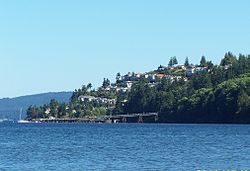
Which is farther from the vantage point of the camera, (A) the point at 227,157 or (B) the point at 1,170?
(A) the point at 227,157

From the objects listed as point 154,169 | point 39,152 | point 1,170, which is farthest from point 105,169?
point 39,152

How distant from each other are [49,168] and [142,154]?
1679cm

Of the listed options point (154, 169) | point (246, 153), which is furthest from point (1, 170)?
point (246, 153)

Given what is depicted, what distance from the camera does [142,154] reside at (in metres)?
76.8

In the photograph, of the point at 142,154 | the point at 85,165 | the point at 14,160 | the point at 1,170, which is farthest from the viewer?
the point at 142,154

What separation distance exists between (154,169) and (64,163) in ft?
31.6

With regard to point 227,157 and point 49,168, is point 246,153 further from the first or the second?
point 49,168

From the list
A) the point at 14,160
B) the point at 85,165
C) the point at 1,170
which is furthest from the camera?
the point at 14,160

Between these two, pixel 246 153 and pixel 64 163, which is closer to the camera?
pixel 64 163

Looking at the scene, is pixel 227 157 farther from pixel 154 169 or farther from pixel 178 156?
pixel 154 169

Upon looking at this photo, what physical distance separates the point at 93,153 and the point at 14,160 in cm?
1106

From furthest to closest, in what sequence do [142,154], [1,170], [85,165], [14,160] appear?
[142,154] → [14,160] → [85,165] → [1,170]

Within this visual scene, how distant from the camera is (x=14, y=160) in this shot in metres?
69.5

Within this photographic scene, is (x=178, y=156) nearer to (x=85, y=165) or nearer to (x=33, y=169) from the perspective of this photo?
(x=85, y=165)
